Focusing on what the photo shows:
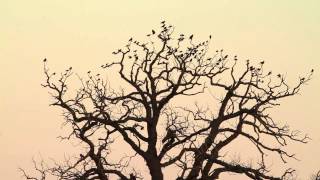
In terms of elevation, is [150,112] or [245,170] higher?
[150,112]

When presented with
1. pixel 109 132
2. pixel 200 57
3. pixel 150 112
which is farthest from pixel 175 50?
pixel 109 132

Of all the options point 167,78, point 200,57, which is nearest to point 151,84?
point 167,78

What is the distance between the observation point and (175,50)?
20062 mm

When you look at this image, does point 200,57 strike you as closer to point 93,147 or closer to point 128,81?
point 128,81

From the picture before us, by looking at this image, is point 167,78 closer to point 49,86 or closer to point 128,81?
point 128,81

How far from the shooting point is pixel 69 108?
65.4 ft

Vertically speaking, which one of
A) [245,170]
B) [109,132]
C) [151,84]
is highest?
A: [151,84]

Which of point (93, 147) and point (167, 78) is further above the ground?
point (167, 78)

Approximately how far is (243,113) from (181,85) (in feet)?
7.68

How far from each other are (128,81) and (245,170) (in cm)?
479

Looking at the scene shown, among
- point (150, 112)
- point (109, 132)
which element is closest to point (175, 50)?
point (150, 112)

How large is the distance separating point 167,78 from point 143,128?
1.83 meters

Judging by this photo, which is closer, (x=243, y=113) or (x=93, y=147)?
(x=93, y=147)

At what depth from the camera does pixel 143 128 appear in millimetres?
19969
